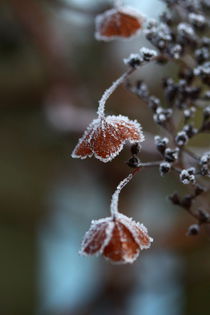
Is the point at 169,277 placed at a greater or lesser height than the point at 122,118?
greater

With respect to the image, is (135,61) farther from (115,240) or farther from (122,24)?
(115,240)

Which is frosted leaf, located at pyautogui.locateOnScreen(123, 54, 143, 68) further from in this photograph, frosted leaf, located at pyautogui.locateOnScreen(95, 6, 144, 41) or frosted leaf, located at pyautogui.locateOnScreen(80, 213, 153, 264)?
frosted leaf, located at pyautogui.locateOnScreen(80, 213, 153, 264)

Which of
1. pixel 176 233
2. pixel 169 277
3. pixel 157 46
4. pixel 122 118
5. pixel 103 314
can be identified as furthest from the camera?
pixel 169 277

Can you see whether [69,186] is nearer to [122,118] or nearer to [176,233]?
[176,233]

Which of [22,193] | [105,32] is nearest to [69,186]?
[22,193]

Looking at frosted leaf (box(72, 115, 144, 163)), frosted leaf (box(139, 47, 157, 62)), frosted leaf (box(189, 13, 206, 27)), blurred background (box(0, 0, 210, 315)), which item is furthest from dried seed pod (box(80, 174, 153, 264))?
blurred background (box(0, 0, 210, 315))

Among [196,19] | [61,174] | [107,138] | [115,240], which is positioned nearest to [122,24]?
[196,19]

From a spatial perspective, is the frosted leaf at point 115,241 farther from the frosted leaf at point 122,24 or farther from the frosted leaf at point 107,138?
the frosted leaf at point 122,24

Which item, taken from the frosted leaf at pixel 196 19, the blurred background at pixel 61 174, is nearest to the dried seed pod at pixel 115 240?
the frosted leaf at pixel 196 19
